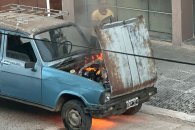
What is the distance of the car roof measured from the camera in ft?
31.0

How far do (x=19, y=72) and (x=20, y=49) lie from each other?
45 centimetres

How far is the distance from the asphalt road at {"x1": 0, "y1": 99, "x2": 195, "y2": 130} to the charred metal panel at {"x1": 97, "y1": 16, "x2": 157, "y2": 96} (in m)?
0.72

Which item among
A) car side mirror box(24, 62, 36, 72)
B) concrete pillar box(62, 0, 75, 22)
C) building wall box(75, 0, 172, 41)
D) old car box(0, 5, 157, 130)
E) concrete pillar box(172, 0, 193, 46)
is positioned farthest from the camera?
concrete pillar box(62, 0, 75, 22)

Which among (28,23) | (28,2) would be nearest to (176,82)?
(28,23)

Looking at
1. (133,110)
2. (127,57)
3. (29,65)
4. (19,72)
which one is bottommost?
(133,110)

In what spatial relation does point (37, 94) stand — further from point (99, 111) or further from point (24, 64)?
point (99, 111)

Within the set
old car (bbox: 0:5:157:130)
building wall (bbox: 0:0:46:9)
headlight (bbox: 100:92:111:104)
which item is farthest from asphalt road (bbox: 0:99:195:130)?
building wall (bbox: 0:0:46:9)

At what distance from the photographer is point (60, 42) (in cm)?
962

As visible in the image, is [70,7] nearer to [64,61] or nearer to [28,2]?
[28,2]

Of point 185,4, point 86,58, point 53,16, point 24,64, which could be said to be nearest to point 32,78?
point 24,64

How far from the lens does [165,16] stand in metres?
14.5

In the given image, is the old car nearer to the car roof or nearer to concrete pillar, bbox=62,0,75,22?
the car roof

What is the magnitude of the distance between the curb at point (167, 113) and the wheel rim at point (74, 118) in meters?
1.69

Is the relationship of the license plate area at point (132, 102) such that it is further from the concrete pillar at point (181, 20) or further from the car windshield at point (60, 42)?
the concrete pillar at point (181, 20)
